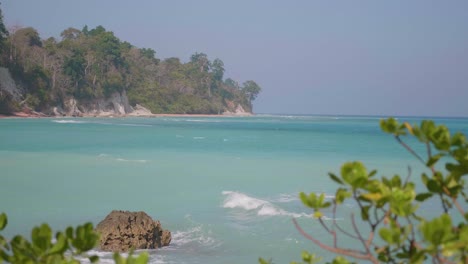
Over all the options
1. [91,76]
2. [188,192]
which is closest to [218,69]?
[91,76]

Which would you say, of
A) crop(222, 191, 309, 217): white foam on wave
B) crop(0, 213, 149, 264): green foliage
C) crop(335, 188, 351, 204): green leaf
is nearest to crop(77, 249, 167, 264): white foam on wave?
crop(222, 191, 309, 217): white foam on wave

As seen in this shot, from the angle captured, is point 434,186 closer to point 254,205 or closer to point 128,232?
point 128,232

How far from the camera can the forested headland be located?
175ft

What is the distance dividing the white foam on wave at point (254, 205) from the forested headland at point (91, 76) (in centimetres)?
4436

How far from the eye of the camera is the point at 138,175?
13891 millimetres

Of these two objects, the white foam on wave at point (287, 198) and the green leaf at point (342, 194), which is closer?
the green leaf at point (342, 194)

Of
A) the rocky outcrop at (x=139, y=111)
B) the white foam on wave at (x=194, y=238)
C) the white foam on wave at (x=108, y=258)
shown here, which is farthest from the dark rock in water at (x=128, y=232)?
the rocky outcrop at (x=139, y=111)

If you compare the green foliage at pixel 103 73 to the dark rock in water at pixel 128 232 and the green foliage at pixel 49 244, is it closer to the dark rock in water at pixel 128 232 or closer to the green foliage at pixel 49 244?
the dark rock in water at pixel 128 232

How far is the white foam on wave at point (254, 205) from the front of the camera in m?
9.07

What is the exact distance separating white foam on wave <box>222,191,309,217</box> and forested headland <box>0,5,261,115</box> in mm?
44362

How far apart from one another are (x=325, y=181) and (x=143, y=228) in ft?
25.8

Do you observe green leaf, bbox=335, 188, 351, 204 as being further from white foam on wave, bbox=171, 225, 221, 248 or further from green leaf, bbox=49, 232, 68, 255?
white foam on wave, bbox=171, 225, 221, 248

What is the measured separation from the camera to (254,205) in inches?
383

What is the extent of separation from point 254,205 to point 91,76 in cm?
5951
